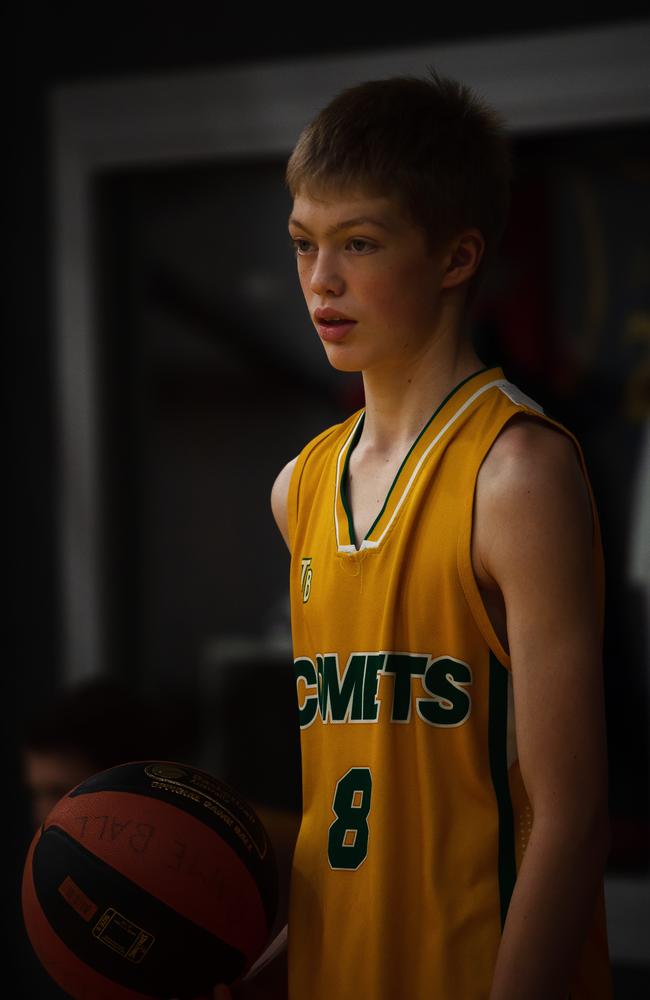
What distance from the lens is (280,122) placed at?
3.63 m

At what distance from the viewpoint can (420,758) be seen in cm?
125

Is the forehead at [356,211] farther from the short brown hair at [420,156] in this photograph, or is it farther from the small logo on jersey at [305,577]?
the small logo on jersey at [305,577]

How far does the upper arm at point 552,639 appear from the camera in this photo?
3.83ft

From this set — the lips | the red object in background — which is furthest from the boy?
the red object in background

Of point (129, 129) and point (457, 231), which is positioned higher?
point (129, 129)

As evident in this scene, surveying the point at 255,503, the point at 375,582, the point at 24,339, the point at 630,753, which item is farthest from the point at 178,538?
the point at 375,582

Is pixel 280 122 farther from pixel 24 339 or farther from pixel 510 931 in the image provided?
pixel 510 931

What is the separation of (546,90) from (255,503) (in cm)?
150

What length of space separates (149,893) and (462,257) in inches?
30.2

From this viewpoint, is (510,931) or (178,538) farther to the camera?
(178,538)

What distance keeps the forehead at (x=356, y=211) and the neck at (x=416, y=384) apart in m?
0.15

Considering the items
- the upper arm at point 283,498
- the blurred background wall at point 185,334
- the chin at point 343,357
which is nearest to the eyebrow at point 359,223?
the chin at point 343,357

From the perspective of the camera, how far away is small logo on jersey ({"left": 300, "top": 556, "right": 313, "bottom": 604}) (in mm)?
1383

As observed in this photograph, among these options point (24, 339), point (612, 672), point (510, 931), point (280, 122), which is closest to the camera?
point (510, 931)
